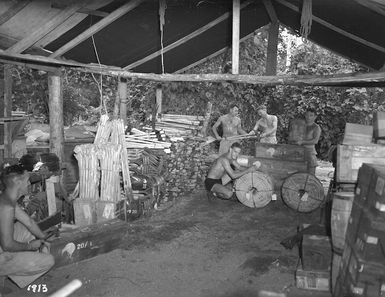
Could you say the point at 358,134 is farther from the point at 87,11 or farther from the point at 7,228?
the point at 7,228

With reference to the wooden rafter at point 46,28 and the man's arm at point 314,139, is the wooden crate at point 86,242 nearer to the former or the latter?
the wooden rafter at point 46,28

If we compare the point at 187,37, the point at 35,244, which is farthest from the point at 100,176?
the point at 187,37

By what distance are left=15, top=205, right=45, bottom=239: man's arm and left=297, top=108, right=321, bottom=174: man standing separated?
6.38 metres

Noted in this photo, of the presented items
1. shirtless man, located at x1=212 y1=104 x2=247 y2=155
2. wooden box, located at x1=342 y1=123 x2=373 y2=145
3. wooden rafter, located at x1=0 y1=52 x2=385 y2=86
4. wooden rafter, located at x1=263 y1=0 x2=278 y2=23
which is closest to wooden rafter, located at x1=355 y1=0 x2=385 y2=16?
wooden rafter, located at x1=0 y1=52 x2=385 y2=86

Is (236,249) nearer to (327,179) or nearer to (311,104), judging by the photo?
(327,179)

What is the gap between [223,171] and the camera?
9375 mm

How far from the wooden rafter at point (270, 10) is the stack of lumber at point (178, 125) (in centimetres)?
330

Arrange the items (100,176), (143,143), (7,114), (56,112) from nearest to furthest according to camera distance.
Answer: (100,176), (7,114), (56,112), (143,143)

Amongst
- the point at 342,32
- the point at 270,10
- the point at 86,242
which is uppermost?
the point at 270,10

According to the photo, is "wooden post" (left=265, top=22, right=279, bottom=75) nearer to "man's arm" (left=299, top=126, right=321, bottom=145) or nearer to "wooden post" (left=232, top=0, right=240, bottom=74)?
"man's arm" (left=299, top=126, right=321, bottom=145)

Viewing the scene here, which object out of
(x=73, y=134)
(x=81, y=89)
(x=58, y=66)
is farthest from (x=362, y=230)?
(x=81, y=89)

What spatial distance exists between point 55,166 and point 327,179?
8413 mm

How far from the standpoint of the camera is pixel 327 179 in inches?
482

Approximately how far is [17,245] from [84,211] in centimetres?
235
